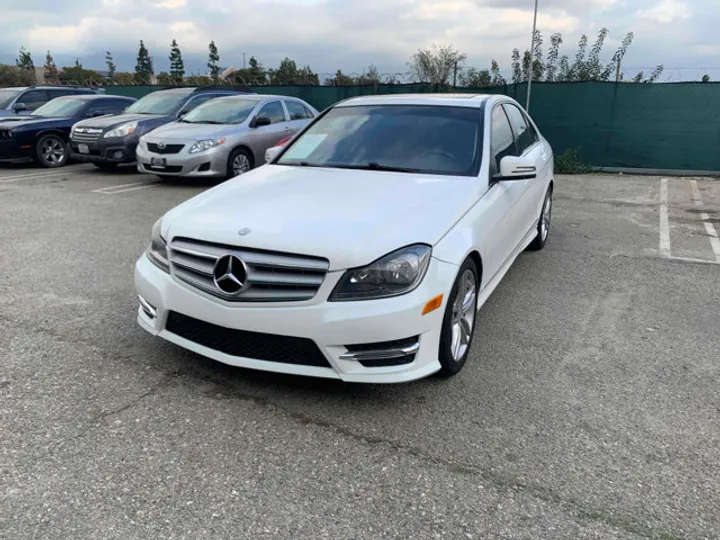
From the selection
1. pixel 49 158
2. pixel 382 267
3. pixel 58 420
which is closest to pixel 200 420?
pixel 58 420

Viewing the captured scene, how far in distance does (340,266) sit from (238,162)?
7.64 m

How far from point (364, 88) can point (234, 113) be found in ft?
19.7

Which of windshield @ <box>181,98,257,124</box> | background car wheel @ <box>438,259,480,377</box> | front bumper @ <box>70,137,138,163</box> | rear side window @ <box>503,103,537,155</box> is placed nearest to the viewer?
background car wheel @ <box>438,259,480,377</box>

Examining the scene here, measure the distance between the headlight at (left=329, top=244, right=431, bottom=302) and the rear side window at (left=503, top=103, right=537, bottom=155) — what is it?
2691mm

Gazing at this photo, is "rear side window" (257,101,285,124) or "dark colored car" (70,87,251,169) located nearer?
"rear side window" (257,101,285,124)

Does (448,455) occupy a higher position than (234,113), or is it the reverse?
(234,113)

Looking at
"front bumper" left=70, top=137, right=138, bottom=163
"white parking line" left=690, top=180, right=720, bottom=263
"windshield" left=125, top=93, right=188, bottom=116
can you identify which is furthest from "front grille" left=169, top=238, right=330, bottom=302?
"windshield" left=125, top=93, right=188, bottom=116

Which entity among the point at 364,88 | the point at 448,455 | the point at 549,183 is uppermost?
the point at 364,88

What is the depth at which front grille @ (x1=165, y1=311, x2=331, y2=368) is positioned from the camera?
284 cm

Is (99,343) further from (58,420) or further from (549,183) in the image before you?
(549,183)

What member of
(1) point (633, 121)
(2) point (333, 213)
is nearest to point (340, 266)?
(2) point (333, 213)

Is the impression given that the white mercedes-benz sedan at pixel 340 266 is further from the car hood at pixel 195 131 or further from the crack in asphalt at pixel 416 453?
the car hood at pixel 195 131

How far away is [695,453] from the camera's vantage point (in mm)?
2705

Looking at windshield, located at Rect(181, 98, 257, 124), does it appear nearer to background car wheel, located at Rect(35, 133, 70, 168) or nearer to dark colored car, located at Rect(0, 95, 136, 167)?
dark colored car, located at Rect(0, 95, 136, 167)
